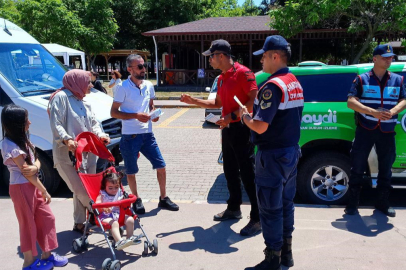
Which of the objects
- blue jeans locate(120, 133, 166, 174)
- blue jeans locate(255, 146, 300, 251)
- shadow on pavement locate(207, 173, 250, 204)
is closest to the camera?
blue jeans locate(255, 146, 300, 251)

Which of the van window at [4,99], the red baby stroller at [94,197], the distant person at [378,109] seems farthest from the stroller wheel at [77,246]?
the distant person at [378,109]

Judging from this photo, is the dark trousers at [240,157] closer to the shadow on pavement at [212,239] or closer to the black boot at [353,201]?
the shadow on pavement at [212,239]

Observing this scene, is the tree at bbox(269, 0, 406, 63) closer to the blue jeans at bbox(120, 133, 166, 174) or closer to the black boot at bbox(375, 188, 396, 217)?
the black boot at bbox(375, 188, 396, 217)

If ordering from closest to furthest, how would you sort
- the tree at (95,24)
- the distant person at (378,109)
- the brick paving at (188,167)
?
1. the distant person at (378,109)
2. the brick paving at (188,167)
3. the tree at (95,24)

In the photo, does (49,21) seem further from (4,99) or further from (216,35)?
(4,99)

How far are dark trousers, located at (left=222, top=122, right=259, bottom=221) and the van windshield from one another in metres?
3.21

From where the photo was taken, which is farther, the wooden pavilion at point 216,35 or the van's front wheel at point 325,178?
the wooden pavilion at point 216,35

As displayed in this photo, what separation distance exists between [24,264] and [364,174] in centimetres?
427

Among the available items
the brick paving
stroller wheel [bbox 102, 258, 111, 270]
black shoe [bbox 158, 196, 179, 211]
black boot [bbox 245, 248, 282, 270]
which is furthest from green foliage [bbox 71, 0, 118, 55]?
black boot [bbox 245, 248, 282, 270]

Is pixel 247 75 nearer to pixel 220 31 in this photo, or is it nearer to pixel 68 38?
pixel 220 31

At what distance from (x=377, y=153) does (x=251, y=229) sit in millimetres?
1885

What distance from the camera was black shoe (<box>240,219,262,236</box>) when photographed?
4.30 m

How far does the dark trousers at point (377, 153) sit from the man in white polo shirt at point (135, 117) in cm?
238

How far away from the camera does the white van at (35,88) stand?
5.43m
